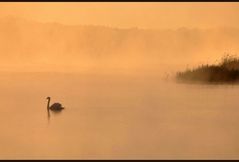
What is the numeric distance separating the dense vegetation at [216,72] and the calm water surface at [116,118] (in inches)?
4.8

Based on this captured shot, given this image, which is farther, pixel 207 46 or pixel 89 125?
pixel 207 46

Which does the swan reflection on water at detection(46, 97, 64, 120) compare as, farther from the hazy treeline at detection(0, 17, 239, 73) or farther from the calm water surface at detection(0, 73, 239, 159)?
the hazy treeline at detection(0, 17, 239, 73)

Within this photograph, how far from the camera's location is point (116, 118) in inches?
187

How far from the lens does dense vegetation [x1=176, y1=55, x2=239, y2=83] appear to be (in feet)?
18.6

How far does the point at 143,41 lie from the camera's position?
5.83 meters

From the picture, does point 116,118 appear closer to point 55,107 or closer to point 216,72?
point 55,107

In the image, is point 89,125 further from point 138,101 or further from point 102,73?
point 102,73

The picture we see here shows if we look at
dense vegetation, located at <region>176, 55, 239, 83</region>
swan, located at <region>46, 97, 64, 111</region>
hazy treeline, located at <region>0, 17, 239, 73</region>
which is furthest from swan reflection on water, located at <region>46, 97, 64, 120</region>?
dense vegetation, located at <region>176, 55, 239, 83</region>

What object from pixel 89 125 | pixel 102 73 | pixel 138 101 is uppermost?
pixel 102 73

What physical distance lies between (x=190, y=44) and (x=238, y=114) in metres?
1.24

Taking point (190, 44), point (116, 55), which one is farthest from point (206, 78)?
point (116, 55)

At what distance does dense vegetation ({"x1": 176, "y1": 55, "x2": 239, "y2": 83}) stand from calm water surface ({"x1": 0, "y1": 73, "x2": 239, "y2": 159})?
0.12 metres

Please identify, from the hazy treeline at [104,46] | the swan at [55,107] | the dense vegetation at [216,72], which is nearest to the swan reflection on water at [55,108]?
the swan at [55,107]

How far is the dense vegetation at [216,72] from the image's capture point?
5672 mm
